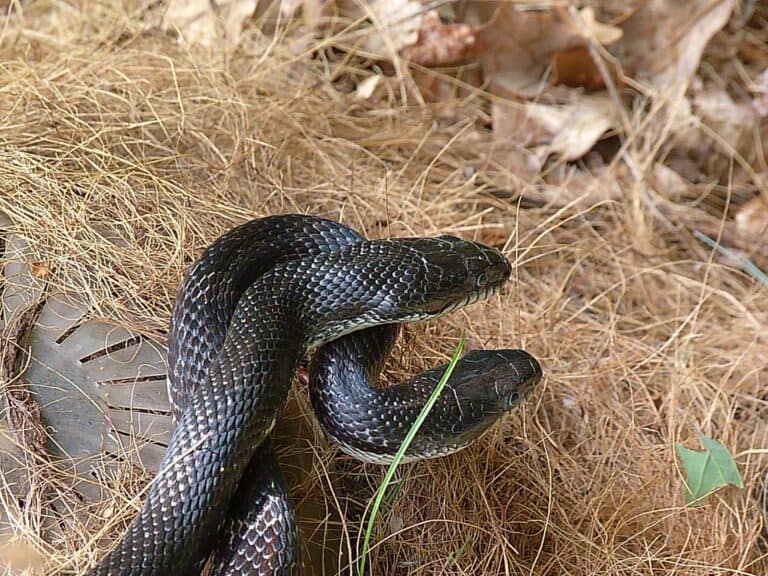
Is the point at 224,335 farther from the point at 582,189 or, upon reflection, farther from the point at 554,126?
the point at 554,126

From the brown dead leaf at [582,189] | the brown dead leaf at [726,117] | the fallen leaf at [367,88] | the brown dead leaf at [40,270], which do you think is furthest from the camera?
the brown dead leaf at [726,117]

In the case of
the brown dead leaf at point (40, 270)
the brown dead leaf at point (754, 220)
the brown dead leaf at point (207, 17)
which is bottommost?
the brown dead leaf at point (754, 220)

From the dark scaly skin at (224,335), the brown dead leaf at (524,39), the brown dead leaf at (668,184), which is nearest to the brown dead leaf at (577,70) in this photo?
the brown dead leaf at (524,39)

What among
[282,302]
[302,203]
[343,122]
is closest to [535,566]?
[282,302]

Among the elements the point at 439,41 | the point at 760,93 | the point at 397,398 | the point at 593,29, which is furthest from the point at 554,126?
the point at 397,398

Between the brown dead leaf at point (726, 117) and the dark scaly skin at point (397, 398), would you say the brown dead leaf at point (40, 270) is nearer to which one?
the dark scaly skin at point (397, 398)

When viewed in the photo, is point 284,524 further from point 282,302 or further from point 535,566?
point 535,566
